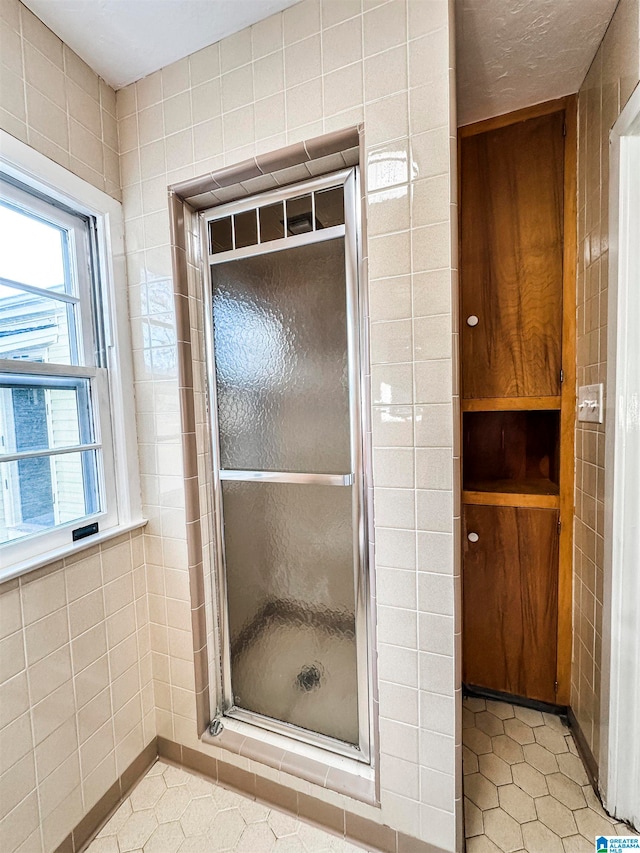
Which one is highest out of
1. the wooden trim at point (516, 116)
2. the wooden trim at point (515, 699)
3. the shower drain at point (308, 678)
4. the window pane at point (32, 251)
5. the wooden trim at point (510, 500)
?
the wooden trim at point (516, 116)

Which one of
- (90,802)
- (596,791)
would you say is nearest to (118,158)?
(90,802)

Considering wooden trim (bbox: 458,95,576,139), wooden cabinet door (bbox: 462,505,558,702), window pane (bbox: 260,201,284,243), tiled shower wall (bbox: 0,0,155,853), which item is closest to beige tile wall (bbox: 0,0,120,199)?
tiled shower wall (bbox: 0,0,155,853)

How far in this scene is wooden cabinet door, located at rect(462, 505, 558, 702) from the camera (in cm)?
164

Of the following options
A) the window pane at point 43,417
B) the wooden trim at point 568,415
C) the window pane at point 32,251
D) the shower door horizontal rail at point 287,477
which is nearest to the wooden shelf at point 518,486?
the wooden trim at point 568,415

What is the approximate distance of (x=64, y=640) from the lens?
3.88ft

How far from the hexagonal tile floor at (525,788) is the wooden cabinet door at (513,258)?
137cm

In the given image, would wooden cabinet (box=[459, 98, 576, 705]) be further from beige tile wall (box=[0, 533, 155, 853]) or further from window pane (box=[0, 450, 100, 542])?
window pane (box=[0, 450, 100, 542])

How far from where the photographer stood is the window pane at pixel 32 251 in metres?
1.12

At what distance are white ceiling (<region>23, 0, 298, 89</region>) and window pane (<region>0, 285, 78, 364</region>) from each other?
0.80 m

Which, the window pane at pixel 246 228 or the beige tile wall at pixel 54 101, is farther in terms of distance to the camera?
the window pane at pixel 246 228

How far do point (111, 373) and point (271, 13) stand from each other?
4.00ft

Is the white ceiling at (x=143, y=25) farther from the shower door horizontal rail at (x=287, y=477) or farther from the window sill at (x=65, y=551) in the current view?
the window sill at (x=65, y=551)

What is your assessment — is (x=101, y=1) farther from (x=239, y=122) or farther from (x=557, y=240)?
(x=557, y=240)

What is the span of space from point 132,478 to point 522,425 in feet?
5.78
